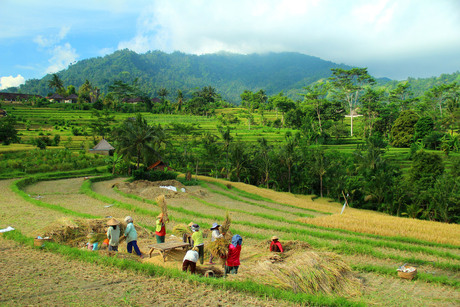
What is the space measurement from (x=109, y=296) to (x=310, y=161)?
26.9 metres

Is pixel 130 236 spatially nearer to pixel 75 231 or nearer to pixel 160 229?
pixel 160 229

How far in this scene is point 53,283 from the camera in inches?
254

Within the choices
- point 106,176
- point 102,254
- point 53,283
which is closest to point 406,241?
point 102,254

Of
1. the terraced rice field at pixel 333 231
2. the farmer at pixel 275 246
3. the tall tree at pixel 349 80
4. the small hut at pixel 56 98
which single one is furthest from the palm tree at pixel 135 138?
the small hut at pixel 56 98

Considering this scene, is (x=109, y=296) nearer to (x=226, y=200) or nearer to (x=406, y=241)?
(x=406, y=241)

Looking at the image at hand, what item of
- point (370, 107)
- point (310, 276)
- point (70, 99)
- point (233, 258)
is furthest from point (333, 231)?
point (70, 99)

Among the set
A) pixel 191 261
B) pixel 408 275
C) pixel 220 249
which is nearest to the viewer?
pixel 191 261

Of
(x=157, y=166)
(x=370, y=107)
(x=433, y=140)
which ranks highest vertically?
(x=370, y=107)

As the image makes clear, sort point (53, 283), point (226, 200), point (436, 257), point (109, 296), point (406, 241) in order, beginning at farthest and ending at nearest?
point (226, 200) < point (406, 241) < point (436, 257) < point (53, 283) < point (109, 296)

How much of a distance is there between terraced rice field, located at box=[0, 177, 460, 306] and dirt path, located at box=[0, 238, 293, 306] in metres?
0.17

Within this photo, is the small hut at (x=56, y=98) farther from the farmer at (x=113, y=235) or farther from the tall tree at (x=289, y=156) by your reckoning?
the farmer at (x=113, y=235)

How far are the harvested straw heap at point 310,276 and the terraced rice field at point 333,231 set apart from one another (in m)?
0.39

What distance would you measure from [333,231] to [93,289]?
10.1 meters

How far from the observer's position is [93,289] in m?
6.25
